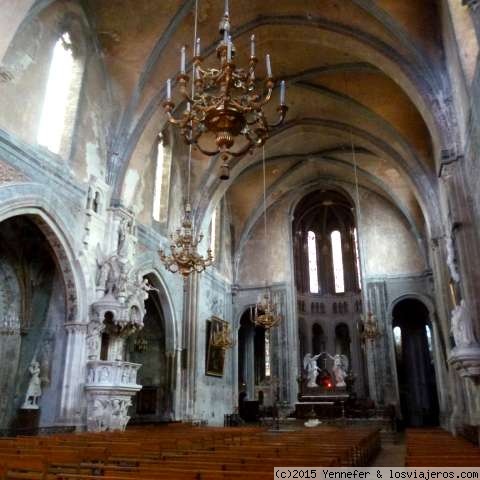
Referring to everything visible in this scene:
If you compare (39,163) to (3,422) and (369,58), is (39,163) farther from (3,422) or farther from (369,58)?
(369,58)

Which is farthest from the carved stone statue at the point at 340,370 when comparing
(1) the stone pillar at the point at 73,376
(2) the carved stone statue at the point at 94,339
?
(1) the stone pillar at the point at 73,376

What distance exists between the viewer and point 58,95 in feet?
44.5

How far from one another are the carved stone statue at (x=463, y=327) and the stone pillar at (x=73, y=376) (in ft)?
30.5

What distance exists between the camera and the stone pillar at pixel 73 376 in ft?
39.6

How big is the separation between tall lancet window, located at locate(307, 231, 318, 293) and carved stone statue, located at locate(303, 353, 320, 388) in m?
4.76

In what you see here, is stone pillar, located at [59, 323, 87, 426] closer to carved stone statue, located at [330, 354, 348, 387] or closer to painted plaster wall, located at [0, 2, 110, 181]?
painted plaster wall, located at [0, 2, 110, 181]

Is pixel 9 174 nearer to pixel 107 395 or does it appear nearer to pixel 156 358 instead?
pixel 107 395

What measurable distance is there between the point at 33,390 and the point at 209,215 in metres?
10.8

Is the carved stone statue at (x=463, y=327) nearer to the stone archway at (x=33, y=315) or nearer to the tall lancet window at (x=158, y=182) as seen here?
the stone archway at (x=33, y=315)

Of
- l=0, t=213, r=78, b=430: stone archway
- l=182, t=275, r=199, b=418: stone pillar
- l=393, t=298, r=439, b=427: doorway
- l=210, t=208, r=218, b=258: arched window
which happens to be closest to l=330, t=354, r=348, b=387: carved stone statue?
l=393, t=298, r=439, b=427: doorway

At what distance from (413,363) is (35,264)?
73.8 ft

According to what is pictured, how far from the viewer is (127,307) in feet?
44.3

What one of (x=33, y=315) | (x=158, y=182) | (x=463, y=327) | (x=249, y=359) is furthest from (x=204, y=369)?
(x=463, y=327)

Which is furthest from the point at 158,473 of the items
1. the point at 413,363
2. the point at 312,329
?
the point at 413,363
